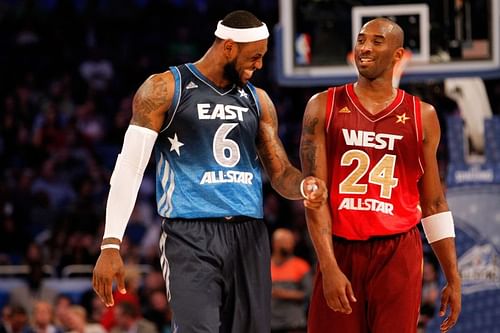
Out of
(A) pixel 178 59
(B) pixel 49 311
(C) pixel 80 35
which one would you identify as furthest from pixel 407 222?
(C) pixel 80 35

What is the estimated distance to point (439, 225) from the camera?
6.38 meters

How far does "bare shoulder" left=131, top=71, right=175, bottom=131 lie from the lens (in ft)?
19.4

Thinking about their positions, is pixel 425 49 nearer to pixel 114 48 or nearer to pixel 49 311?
pixel 49 311

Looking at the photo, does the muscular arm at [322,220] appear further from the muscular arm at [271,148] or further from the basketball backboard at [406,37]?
the basketball backboard at [406,37]

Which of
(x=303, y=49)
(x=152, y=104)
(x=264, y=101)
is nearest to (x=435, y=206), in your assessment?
(x=264, y=101)

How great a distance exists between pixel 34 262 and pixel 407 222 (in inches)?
323

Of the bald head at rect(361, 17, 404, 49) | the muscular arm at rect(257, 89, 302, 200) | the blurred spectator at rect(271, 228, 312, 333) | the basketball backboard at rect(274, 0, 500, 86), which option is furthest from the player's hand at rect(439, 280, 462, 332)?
the blurred spectator at rect(271, 228, 312, 333)

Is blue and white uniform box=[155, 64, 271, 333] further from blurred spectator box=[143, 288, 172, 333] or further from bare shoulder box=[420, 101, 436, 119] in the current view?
blurred spectator box=[143, 288, 172, 333]

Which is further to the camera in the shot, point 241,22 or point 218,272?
point 241,22

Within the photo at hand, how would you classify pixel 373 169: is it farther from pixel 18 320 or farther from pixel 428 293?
pixel 18 320

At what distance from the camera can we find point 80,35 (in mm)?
20594

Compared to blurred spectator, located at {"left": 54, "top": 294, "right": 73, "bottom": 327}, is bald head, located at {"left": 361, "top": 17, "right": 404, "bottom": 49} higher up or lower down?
higher up

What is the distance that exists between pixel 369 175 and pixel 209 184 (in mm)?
920

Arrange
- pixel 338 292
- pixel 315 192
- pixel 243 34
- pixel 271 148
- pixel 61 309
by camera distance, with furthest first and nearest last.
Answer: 1. pixel 61 309
2. pixel 271 148
3. pixel 243 34
4. pixel 338 292
5. pixel 315 192
